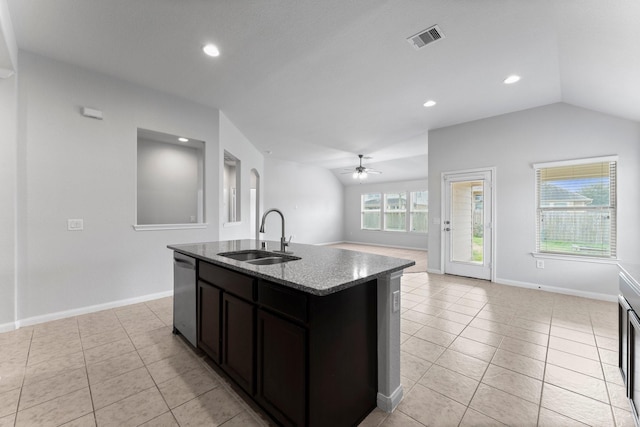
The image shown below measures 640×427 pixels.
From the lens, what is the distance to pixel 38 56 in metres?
2.87

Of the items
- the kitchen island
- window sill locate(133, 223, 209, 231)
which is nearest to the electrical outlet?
the kitchen island

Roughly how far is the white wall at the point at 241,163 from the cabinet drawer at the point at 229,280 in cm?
239

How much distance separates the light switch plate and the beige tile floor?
102cm

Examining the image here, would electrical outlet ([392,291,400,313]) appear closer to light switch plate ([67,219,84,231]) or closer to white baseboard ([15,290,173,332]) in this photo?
white baseboard ([15,290,173,332])

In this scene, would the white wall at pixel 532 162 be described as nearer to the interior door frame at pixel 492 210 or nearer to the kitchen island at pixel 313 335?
the interior door frame at pixel 492 210

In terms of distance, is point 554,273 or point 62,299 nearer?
point 62,299

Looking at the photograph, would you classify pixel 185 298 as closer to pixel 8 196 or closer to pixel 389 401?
pixel 389 401

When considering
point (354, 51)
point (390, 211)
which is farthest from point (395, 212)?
point (354, 51)

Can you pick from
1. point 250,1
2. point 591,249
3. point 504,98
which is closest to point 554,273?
point 591,249

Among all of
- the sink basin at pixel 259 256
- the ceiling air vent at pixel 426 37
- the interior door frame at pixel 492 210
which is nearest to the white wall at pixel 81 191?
the sink basin at pixel 259 256

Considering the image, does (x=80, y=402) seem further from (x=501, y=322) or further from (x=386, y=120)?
(x=386, y=120)

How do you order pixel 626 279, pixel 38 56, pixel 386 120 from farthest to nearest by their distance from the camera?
1. pixel 386 120
2. pixel 38 56
3. pixel 626 279

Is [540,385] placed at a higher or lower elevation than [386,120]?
lower

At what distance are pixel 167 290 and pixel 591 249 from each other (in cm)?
614
